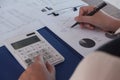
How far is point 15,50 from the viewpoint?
2.43ft

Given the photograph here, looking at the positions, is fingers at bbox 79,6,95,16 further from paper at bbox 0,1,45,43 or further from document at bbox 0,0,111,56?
paper at bbox 0,1,45,43

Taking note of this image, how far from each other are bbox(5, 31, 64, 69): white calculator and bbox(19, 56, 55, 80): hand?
0.04 metres

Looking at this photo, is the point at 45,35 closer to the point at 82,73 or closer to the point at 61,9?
the point at 61,9

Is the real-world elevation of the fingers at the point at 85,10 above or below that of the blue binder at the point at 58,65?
above

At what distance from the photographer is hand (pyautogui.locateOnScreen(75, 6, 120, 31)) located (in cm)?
90

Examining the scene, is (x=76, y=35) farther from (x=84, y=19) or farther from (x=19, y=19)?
(x=19, y=19)

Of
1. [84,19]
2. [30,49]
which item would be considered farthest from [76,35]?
[30,49]

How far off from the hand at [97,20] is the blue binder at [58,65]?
14 centimetres

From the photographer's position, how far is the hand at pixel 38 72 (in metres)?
0.64

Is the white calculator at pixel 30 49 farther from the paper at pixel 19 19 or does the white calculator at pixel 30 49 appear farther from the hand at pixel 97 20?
the hand at pixel 97 20

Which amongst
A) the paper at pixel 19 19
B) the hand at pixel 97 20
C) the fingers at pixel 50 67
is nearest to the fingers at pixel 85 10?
the hand at pixel 97 20

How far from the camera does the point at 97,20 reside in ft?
3.00

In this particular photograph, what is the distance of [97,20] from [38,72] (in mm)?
385

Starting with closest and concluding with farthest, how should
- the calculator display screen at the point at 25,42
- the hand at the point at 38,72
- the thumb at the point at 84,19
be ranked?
1. the hand at the point at 38,72
2. the calculator display screen at the point at 25,42
3. the thumb at the point at 84,19
